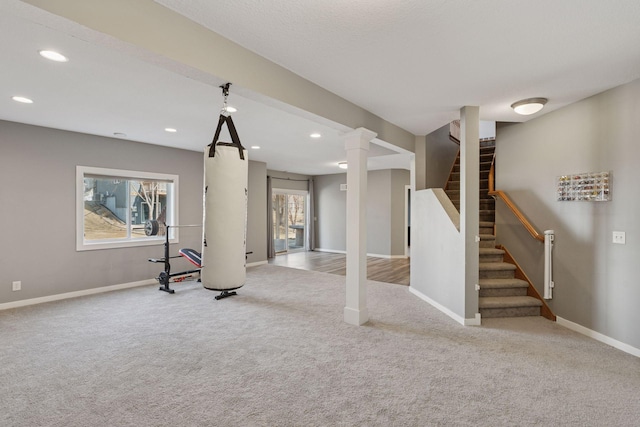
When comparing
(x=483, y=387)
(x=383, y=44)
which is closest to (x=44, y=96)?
(x=383, y=44)

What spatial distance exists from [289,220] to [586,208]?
801 centimetres

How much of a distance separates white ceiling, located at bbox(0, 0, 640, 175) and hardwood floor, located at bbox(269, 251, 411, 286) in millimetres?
3305

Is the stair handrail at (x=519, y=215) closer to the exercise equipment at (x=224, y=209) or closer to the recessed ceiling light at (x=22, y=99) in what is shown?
the exercise equipment at (x=224, y=209)

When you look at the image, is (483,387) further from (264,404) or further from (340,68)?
(340,68)

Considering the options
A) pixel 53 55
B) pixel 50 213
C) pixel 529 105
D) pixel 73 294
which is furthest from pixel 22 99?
pixel 529 105

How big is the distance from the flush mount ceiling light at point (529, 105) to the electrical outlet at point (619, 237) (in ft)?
4.91

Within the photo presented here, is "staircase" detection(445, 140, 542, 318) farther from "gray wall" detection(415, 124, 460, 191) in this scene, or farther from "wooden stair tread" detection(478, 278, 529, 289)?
"gray wall" detection(415, 124, 460, 191)

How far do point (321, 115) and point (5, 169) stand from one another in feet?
14.7

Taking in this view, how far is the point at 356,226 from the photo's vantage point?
11.8 feet

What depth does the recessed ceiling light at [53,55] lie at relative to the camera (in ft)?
7.64

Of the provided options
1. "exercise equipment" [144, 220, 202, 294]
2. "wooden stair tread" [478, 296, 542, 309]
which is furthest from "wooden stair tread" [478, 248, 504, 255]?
"exercise equipment" [144, 220, 202, 294]

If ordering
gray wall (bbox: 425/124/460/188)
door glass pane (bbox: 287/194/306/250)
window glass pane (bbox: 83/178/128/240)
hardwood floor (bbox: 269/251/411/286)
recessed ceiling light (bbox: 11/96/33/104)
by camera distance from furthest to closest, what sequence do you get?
door glass pane (bbox: 287/194/306/250)
hardwood floor (bbox: 269/251/411/286)
gray wall (bbox: 425/124/460/188)
window glass pane (bbox: 83/178/128/240)
recessed ceiling light (bbox: 11/96/33/104)

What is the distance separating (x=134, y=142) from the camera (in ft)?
17.9

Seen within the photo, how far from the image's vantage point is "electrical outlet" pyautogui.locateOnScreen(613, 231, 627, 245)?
2.99m
